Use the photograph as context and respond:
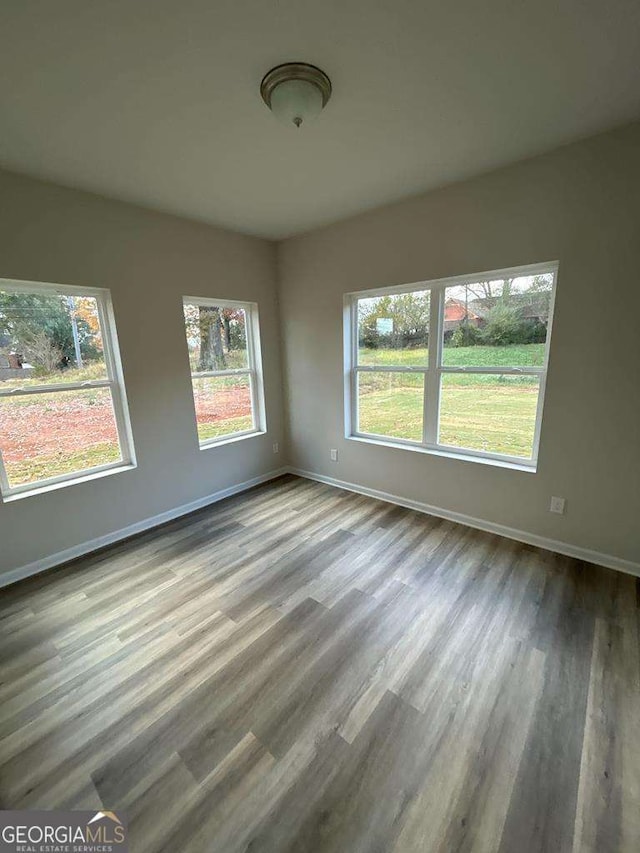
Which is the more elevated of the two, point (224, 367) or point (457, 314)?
point (457, 314)

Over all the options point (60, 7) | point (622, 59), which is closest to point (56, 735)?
point (60, 7)

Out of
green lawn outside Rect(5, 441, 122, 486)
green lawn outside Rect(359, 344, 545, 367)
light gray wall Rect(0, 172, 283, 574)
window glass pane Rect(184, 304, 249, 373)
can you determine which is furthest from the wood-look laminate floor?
window glass pane Rect(184, 304, 249, 373)

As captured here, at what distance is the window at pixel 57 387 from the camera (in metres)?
2.28

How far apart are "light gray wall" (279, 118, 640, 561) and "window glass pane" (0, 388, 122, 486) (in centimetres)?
247

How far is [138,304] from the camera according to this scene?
2.73 m

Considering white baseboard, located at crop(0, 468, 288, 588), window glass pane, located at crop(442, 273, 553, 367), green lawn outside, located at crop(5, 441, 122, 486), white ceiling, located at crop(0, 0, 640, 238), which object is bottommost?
white baseboard, located at crop(0, 468, 288, 588)

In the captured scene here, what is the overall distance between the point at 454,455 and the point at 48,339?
324 centimetres

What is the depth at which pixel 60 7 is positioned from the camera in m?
1.12

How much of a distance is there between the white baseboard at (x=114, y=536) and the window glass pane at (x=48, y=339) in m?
1.26

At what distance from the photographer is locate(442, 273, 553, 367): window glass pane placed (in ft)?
7.83

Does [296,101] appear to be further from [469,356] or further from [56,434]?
[56,434]

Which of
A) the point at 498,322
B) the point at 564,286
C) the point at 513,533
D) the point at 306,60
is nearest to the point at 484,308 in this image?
the point at 498,322

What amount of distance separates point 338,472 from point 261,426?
1.05 meters

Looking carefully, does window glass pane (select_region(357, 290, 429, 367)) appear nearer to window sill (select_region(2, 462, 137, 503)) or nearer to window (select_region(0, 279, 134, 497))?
window (select_region(0, 279, 134, 497))
